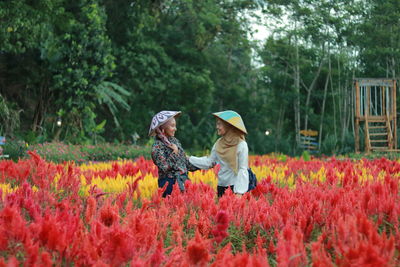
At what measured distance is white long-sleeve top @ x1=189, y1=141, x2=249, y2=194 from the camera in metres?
4.56

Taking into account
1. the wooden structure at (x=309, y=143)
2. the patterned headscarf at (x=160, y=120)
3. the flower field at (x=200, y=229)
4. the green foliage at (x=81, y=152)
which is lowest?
the wooden structure at (x=309, y=143)

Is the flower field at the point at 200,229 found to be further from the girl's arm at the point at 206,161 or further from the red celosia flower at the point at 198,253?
the girl's arm at the point at 206,161

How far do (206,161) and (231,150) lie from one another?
1.35ft

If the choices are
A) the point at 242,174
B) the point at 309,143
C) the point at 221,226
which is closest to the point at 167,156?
the point at 242,174

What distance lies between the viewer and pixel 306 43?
98.2 ft

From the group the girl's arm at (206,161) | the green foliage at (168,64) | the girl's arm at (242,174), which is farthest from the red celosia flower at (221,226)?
the green foliage at (168,64)

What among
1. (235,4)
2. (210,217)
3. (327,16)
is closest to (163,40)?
(235,4)

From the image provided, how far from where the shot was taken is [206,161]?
5082mm

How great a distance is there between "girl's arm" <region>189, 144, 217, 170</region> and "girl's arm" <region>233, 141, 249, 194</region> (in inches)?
13.6

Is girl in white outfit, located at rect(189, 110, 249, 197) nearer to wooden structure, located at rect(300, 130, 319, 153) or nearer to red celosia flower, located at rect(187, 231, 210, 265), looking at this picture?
red celosia flower, located at rect(187, 231, 210, 265)

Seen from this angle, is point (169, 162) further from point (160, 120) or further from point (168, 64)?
point (168, 64)

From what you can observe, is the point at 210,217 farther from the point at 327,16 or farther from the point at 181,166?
the point at 327,16

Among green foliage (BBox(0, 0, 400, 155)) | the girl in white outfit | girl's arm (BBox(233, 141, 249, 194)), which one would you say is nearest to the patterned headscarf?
the girl in white outfit

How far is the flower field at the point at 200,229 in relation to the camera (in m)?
2.14
